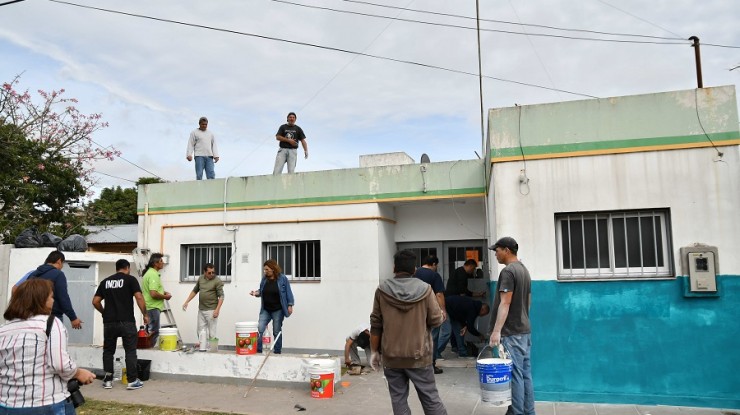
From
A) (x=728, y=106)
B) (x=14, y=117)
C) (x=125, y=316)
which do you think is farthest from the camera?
(x=14, y=117)

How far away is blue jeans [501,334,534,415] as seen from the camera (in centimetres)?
558

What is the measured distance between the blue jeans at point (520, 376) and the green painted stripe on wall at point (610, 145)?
105 inches

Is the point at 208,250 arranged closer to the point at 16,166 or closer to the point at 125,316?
the point at 125,316

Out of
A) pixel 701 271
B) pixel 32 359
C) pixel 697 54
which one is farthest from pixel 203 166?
pixel 697 54

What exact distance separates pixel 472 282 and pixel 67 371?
835cm

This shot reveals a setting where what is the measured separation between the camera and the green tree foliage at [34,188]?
15047 millimetres

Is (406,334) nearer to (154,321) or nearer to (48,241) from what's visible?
(154,321)

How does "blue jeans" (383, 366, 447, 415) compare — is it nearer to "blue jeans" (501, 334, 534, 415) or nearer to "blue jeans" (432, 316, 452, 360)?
"blue jeans" (501, 334, 534, 415)

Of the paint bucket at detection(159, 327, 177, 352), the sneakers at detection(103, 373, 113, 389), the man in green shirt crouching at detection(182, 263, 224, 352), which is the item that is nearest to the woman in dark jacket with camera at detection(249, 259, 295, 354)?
the man in green shirt crouching at detection(182, 263, 224, 352)

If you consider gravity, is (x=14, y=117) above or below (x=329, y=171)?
above

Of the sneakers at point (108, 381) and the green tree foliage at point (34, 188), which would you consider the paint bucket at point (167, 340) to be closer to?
the sneakers at point (108, 381)

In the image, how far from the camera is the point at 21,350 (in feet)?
11.8

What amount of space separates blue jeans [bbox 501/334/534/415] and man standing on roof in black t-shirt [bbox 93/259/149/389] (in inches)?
204

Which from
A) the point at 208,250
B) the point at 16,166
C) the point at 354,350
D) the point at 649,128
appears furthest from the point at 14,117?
the point at 649,128
